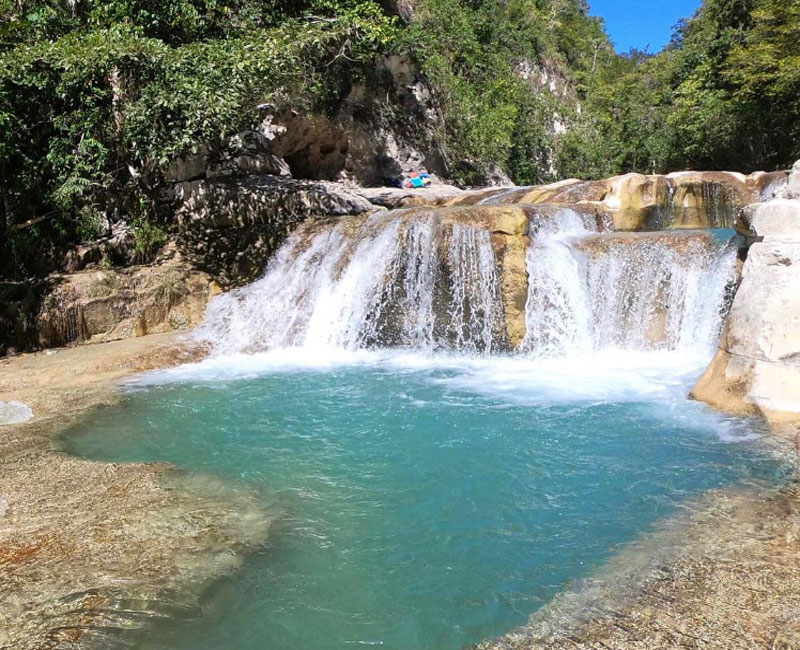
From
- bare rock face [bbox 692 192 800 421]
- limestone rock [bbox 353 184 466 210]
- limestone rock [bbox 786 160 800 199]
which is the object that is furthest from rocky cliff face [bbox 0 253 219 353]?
limestone rock [bbox 786 160 800 199]

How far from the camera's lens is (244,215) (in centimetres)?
1170

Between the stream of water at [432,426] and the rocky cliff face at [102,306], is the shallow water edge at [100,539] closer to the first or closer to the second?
the stream of water at [432,426]

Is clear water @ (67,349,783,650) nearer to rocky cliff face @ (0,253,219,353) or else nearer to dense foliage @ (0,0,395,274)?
rocky cliff face @ (0,253,219,353)

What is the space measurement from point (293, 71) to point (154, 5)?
2.72 m

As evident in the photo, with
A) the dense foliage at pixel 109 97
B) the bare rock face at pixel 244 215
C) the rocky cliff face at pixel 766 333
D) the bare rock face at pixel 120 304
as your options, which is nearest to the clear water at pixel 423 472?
the rocky cliff face at pixel 766 333

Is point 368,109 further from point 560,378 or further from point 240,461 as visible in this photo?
point 240,461

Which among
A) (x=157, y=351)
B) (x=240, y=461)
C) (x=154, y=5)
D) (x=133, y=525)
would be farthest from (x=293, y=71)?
(x=133, y=525)

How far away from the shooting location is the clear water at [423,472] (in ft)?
9.53

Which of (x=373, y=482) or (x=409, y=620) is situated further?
(x=373, y=482)

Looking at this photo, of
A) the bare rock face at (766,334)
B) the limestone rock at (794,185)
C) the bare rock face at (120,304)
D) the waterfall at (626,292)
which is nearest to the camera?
the bare rock face at (766,334)

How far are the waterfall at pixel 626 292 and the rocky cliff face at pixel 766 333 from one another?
1635mm

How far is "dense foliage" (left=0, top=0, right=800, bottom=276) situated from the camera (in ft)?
31.2

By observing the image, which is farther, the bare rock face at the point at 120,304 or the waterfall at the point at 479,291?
the bare rock face at the point at 120,304

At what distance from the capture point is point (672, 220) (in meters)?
11.9
